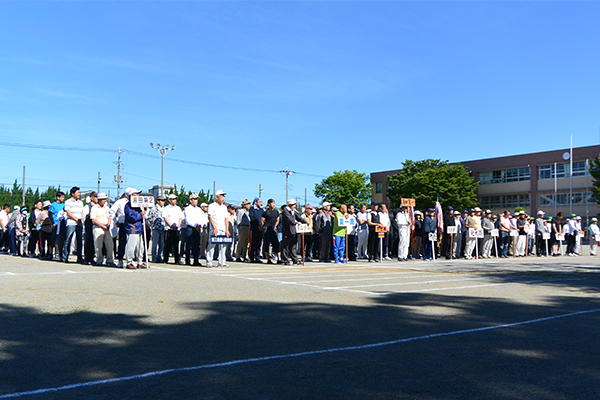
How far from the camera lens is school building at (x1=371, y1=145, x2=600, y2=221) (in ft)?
248

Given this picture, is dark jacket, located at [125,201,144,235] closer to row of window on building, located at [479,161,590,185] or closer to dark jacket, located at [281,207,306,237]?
dark jacket, located at [281,207,306,237]

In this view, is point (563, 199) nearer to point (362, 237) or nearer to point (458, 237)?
point (458, 237)

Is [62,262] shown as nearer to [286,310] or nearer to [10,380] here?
[286,310]

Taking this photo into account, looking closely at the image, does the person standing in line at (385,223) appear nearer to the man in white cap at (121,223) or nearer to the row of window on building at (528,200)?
the man in white cap at (121,223)

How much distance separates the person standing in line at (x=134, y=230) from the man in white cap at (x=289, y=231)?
4949 mm

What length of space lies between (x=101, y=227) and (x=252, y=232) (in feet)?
19.3

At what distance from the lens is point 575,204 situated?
76.4 meters

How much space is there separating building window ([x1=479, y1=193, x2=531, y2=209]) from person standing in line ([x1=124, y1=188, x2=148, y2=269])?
7790cm

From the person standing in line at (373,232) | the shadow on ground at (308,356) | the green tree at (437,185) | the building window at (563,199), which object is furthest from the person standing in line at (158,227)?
the building window at (563,199)

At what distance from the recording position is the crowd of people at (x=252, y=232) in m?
15.6

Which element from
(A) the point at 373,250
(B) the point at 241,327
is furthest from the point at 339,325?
(A) the point at 373,250

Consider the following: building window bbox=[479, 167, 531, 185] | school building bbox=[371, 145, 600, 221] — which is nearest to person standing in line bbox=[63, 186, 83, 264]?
school building bbox=[371, 145, 600, 221]

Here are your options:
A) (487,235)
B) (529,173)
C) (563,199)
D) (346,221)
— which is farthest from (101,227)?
(529,173)

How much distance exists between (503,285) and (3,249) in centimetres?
2217
